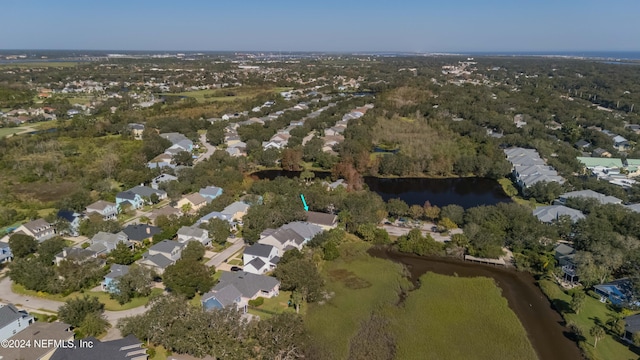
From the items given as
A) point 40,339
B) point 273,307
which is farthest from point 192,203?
point 40,339

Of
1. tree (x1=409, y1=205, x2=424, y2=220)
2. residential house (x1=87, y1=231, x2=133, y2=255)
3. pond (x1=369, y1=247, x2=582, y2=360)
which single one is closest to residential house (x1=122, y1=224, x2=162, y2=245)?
residential house (x1=87, y1=231, x2=133, y2=255)

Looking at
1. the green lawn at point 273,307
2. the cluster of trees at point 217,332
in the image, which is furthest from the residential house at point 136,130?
the cluster of trees at point 217,332

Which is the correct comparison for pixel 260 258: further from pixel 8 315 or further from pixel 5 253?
pixel 5 253

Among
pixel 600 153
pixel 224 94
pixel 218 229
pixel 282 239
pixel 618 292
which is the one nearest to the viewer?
pixel 618 292

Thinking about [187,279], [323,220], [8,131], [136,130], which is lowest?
[323,220]

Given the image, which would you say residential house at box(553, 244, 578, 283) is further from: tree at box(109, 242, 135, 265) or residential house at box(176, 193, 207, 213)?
tree at box(109, 242, 135, 265)

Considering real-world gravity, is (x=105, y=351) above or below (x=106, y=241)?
above
